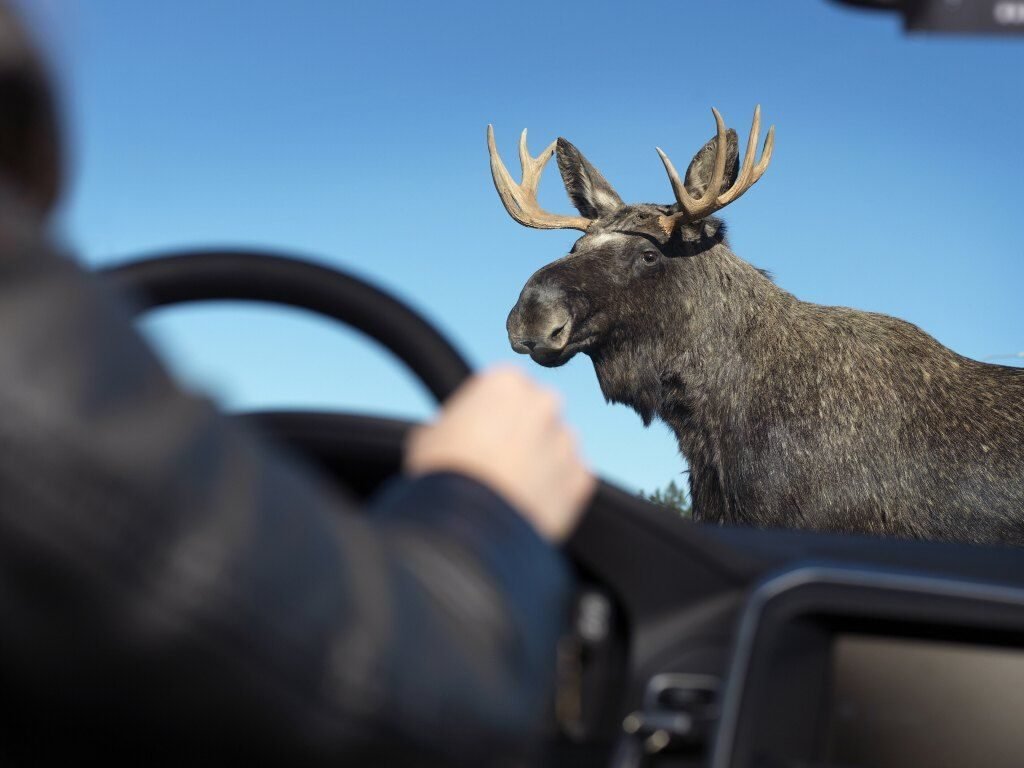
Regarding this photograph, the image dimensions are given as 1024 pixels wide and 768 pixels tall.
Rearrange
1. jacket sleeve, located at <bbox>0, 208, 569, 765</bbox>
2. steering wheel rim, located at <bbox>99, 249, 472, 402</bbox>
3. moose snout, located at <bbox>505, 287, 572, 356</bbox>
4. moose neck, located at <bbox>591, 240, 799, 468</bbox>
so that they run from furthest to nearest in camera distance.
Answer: moose neck, located at <bbox>591, 240, 799, 468</bbox> → moose snout, located at <bbox>505, 287, 572, 356</bbox> → steering wheel rim, located at <bbox>99, 249, 472, 402</bbox> → jacket sleeve, located at <bbox>0, 208, 569, 765</bbox>

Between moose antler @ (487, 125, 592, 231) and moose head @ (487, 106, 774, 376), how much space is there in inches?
15.6

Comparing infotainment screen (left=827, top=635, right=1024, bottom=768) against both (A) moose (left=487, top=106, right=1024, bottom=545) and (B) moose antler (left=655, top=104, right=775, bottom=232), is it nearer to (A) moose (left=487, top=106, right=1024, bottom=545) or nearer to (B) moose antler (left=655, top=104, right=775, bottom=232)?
(A) moose (left=487, top=106, right=1024, bottom=545)

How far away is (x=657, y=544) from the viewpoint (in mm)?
1091

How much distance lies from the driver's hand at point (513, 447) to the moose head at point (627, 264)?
7.51 metres

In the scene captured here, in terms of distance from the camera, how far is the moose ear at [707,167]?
31.4 ft

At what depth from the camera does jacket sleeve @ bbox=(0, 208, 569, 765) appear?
434 mm

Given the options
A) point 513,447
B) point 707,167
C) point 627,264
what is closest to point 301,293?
point 513,447

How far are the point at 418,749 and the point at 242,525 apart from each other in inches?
5.4

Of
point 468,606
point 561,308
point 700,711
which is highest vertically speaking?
point 561,308

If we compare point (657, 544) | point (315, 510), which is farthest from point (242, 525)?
point (657, 544)

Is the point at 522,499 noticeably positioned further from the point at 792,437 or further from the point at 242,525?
the point at 792,437

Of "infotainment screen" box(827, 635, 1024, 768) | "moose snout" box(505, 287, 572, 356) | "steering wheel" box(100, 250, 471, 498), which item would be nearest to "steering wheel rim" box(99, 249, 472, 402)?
"steering wheel" box(100, 250, 471, 498)

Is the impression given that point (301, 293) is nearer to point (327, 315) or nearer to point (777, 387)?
point (327, 315)

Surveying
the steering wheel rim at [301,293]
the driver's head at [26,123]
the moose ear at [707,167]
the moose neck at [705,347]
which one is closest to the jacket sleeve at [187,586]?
the driver's head at [26,123]
